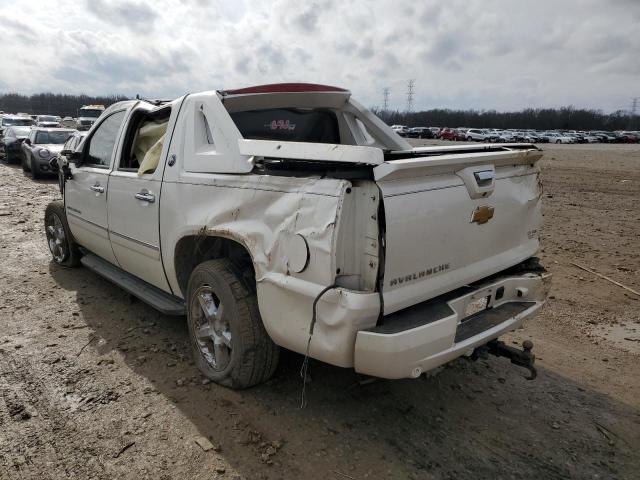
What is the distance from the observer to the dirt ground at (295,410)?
101 inches

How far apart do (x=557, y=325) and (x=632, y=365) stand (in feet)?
2.44

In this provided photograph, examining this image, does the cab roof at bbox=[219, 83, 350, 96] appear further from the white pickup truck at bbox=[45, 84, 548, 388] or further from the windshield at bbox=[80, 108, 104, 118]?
the windshield at bbox=[80, 108, 104, 118]

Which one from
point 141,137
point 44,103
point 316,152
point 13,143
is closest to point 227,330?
point 316,152

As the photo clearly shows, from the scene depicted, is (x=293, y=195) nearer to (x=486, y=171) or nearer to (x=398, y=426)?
(x=486, y=171)

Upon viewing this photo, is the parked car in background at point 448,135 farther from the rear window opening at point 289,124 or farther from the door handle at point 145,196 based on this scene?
the door handle at point 145,196

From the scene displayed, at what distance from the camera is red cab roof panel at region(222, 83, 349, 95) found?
3.39 metres

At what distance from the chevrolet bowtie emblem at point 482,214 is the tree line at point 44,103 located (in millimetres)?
80114

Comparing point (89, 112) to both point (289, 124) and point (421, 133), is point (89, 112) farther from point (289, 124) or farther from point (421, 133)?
point (421, 133)

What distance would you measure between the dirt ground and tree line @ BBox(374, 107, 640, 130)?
81882 millimetres

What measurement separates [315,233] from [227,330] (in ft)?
3.78

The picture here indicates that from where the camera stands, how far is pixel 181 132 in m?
3.46

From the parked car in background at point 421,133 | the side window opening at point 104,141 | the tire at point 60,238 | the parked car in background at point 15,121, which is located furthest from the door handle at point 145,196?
the parked car in background at point 421,133

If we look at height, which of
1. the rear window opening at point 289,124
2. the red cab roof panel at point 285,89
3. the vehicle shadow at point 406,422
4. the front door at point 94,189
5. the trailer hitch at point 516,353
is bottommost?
the vehicle shadow at point 406,422

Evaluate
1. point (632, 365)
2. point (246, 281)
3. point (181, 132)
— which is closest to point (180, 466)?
point (246, 281)
